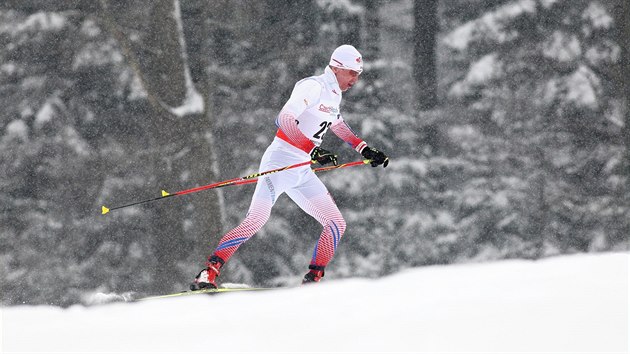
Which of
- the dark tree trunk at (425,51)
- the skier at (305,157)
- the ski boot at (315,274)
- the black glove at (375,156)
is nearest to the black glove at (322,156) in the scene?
the skier at (305,157)

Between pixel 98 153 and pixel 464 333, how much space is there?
10.6 metres

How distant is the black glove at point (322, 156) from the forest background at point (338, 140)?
253 inches

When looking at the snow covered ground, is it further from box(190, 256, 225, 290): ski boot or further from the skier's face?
the skier's face

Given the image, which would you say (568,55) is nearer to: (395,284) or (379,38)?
(379,38)

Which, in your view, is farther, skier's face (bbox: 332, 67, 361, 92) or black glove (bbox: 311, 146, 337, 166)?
skier's face (bbox: 332, 67, 361, 92)

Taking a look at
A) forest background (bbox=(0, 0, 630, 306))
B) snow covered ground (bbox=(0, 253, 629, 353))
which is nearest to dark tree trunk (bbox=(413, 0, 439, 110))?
forest background (bbox=(0, 0, 630, 306))

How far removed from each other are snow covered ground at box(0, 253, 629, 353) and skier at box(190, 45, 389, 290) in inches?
17.6

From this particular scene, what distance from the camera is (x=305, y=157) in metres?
7.86

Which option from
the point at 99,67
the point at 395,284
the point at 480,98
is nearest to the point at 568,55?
the point at 480,98

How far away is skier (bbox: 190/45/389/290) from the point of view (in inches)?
300

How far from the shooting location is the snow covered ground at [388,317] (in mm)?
6074

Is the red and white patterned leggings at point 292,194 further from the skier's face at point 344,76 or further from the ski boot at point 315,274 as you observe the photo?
the skier's face at point 344,76

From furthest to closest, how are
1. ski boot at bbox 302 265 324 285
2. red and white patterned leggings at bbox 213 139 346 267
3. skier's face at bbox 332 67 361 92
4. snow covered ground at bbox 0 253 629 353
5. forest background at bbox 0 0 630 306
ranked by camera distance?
forest background at bbox 0 0 630 306, ski boot at bbox 302 265 324 285, skier's face at bbox 332 67 361 92, red and white patterned leggings at bbox 213 139 346 267, snow covered ground at bbox 0 253 629 353

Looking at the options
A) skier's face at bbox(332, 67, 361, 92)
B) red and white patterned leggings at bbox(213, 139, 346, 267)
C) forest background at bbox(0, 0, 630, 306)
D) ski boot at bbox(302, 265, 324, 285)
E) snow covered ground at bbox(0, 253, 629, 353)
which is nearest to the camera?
snow covered ground at bbox(0, 253, 629, 353)
